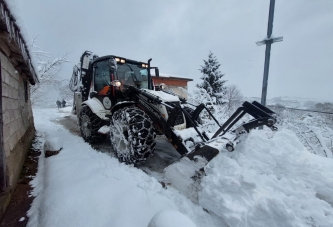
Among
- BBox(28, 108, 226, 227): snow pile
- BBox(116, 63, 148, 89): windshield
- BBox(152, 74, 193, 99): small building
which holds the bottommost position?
BBox(28, 108, 226, 227): snow pile

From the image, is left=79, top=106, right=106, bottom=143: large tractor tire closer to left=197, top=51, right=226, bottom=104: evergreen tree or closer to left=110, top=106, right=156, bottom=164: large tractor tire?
left=110, top=106, right=156, bottom=164: large tractor tire

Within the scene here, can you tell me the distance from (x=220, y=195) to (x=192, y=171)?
1.47 ft

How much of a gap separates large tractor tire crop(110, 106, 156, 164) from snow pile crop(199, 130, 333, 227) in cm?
120

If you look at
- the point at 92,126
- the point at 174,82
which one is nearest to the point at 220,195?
the point at 92,126

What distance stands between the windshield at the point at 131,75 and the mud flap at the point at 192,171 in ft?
9.09

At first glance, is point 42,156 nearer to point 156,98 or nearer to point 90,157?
point 90,157

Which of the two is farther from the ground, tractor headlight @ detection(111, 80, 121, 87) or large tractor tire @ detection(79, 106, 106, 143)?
tractor headlight @ detection(111, 80, 121, 87)

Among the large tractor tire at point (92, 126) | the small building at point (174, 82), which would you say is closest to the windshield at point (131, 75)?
the large tractor tire at point (92, 126)

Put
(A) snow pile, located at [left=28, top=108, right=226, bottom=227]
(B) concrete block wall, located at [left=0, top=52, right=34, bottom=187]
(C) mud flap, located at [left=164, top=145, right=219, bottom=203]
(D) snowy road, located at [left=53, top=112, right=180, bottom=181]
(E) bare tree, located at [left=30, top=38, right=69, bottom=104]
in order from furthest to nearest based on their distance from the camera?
(E) bare tree, located at [left=30, top=38, right=69, bottom=104] → (D) snowy road, located at [left=53, top=112, right=180, bottom=181] → (B) concrete block wall, located at [left=0, top=52, right=34, bottom=187] → (C) mud flap, located at [left=164, top=145, right=219, bottom=203] → (A) snow pile, located at [left=28, top=108, right=226, bottom=227]

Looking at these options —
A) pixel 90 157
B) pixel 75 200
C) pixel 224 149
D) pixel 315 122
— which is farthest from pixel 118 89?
pixel 315 122

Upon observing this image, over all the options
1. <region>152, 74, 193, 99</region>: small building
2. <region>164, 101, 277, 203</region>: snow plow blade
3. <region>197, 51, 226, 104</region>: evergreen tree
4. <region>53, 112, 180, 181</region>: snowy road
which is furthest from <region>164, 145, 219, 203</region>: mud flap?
<region>152, 74, 193, 99</region>: small building

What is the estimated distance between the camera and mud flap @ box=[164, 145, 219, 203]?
2123 mm

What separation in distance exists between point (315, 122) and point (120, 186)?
234 inches

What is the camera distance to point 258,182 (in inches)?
76.9
